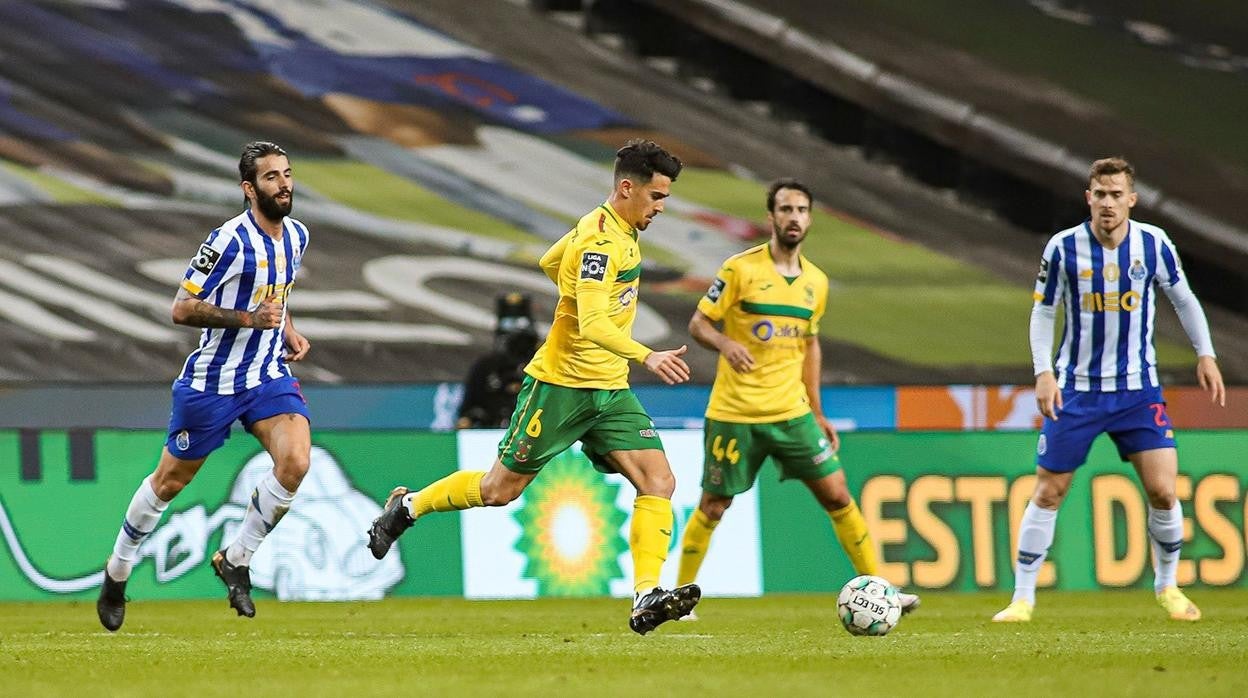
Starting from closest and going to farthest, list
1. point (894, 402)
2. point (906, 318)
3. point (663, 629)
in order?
point (663, 629) < point (894, 402) < point (906, 318)

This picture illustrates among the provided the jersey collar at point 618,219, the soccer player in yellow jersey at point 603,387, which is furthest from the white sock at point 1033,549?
the jersey collar at point 618,219

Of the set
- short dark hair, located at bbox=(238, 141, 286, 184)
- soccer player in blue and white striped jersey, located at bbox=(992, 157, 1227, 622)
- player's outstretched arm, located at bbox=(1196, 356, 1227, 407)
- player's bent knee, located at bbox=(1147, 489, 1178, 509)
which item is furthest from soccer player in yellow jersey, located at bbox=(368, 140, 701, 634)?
player's outstretched arm, located at bbox=(1196, 356, 1227, 407)

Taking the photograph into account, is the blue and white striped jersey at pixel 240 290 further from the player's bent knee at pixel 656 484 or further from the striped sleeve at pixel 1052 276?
the striped sleeve at pixel 1052 276

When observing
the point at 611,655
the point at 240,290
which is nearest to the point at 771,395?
the point at 611,655

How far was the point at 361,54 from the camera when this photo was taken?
64.8 ft

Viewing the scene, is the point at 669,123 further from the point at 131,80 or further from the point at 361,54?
the point at 131,80

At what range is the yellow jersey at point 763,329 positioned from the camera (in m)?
8.72

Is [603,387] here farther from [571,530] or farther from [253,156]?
[571,530]

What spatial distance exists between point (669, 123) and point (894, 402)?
570cm

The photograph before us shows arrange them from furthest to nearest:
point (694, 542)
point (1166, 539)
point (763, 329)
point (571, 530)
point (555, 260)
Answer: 1. point (571, 530)
2. point (694, 542)
3. point (763, 329)
4. point (1166, 539)
5. point (555, 260)

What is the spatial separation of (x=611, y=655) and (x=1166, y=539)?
11.1 feet

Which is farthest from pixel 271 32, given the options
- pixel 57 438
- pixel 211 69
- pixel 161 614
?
pixel 161 614

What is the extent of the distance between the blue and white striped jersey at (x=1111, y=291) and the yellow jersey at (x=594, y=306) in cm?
228

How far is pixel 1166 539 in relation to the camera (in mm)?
8516
